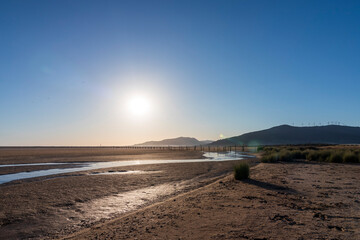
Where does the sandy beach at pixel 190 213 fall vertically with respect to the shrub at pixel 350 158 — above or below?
below

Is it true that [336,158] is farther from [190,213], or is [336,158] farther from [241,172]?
[190,213]

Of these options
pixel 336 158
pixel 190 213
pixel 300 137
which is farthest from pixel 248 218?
pixel 300 137

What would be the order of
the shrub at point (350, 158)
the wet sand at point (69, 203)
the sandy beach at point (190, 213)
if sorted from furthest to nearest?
1. the shrub at point (350, 158)
2. the wet sand at point (69, 203)
3. the sandy beach at point (190, 213)

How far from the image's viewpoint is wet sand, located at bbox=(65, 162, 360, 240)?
5.07 meters

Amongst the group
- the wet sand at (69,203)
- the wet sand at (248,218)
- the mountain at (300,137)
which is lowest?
the wet sand at (69,203)

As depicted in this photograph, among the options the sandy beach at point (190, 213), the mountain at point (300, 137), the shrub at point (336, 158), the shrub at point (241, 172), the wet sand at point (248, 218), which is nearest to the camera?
the wet sand at point (248, 218)

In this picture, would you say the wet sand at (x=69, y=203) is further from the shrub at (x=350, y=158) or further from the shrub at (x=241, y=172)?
the shrub at (x=350, y=158)

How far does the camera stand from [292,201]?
775 centimetres

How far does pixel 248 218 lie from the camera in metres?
6.04

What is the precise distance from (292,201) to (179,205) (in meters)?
3.72

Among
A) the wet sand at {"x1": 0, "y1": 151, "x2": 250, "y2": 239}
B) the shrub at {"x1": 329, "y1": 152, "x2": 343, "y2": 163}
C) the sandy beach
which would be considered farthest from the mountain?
the sandy beach

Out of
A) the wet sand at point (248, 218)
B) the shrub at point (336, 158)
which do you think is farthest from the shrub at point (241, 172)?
the shrub at point (336, 158)

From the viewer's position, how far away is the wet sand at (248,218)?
5066 mm

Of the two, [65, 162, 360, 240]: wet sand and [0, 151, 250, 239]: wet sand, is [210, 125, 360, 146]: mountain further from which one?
[65, 162, 360, 240]: wet sand
